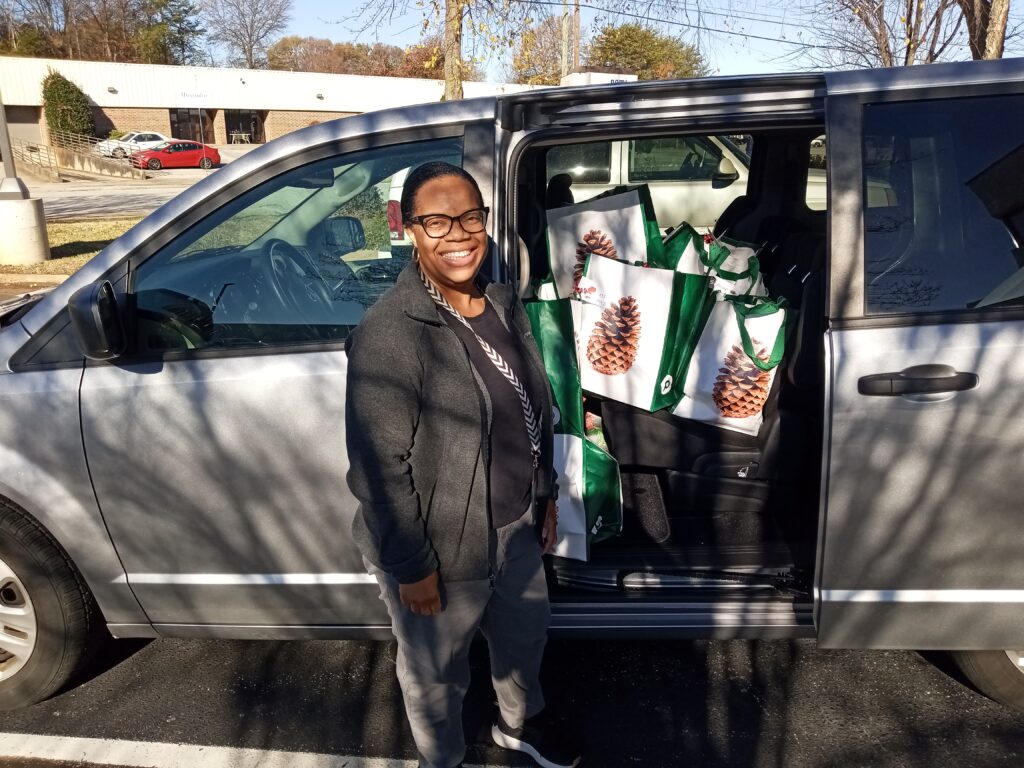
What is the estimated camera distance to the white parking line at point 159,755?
94.7 inches

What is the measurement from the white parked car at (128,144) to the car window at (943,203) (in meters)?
40.0

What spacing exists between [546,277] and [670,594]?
4.11 feet

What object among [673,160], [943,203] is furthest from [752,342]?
[673,160]

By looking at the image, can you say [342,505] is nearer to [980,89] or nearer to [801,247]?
[980,89]

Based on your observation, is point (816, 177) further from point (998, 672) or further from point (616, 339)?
point (998, 672)

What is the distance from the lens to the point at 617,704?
2.61m

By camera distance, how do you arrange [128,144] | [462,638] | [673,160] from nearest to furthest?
[462,638] < [673,160] < [128,144]

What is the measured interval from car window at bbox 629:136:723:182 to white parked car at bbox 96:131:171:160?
35.9 meters

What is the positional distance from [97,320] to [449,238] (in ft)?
3.34

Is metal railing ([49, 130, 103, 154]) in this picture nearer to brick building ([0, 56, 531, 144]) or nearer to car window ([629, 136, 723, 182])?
brick building ([0, 56, 531, 144])

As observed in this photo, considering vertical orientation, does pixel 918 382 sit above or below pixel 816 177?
below

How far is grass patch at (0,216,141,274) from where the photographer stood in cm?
1070

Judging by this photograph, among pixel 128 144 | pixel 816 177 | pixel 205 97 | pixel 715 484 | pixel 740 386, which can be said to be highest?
pixel 205 97

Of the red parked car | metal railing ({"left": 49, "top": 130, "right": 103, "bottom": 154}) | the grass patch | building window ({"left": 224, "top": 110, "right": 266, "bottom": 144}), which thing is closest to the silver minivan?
the grass patch
